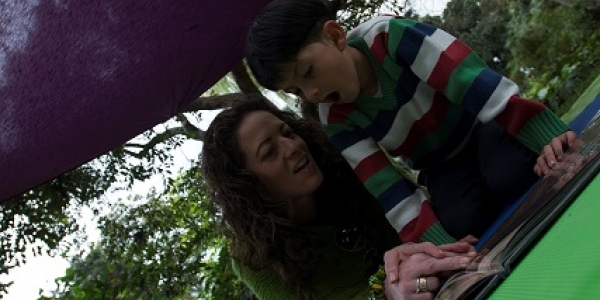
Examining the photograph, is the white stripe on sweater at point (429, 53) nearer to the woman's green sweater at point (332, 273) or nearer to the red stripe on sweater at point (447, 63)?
the red stripe on sweater at point (447, 63)

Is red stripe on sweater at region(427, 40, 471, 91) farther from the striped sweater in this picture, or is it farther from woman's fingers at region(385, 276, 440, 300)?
woman's fingers at region(385, 276, 440, 300)

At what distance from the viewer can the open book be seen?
0.66 meters

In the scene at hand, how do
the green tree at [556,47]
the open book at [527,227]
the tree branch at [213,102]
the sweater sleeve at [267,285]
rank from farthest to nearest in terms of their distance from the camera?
the tree branch at [213,102] → the green tree at [556,47] → the sweater sleeve at [267,285] → the open book at [527,227]

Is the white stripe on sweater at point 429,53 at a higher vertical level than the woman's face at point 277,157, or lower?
higher

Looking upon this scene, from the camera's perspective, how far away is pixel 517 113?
3.46 ft

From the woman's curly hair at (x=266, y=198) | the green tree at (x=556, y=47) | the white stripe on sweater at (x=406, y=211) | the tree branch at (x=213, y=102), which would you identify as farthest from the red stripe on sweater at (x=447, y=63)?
the tree branch at (x=213, y=102)

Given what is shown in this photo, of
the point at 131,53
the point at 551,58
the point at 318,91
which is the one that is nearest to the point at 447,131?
the point at 318,91

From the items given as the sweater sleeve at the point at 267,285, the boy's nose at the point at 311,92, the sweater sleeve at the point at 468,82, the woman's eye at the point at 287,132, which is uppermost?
the sweater sleeve at the point at 468,82

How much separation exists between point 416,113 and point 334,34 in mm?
211

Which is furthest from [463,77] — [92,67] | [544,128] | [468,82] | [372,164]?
[92,67]

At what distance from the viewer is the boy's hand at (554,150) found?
3.24 ft

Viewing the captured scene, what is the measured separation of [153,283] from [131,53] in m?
1.24

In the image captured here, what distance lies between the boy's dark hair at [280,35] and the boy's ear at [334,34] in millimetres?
11

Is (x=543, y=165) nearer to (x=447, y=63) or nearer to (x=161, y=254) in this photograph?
(x=447, y=63)
